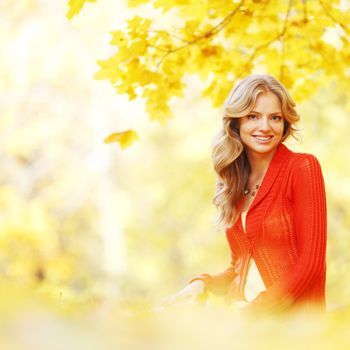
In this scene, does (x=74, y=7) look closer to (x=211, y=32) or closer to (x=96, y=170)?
(x=211, y=32)

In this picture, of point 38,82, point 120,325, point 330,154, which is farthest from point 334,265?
point 120,325

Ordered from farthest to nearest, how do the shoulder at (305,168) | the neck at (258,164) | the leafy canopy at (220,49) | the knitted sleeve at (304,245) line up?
the leafy canopy at (220,49) < the neck at (258,164) < the shoulder at (305,168) < the knitted sleeve at (304,245)

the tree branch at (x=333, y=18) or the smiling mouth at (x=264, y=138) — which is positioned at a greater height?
the tree branch at (x=333, y=18)

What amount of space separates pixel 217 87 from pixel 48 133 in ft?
21.9

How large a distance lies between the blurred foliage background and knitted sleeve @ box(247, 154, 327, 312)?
4.89m

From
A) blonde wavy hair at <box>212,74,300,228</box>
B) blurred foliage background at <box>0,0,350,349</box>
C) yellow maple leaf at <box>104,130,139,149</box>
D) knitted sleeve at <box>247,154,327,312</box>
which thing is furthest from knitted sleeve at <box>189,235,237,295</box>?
blurred foliage background at <box>0,0,350,349</box>

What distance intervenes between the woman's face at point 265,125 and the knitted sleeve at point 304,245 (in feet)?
0.62

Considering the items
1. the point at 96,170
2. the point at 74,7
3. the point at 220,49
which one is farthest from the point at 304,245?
the point at 96,170

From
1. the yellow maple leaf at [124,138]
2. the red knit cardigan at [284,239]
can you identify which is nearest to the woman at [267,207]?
the red knit cardigan at [284,239]

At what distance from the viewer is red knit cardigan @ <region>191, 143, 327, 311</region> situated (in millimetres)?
1728

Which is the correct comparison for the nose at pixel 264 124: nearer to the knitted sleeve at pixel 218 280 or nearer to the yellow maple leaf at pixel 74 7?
the knitted sleeve at pixel 218 280

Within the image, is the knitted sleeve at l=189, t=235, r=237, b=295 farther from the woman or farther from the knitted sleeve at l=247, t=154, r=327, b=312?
the knitted sleeve at l=247, t=154, r=327, b=312

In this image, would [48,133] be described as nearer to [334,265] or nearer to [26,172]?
[26,172]

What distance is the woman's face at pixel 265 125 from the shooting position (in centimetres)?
200
